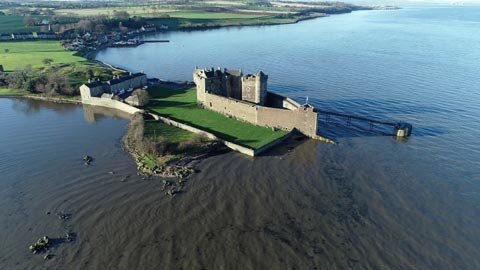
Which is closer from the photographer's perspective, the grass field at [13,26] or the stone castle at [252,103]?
the stone castle at [252,103]

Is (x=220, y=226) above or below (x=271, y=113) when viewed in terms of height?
below

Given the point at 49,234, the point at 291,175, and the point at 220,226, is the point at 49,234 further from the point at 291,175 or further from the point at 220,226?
the point at 291,175

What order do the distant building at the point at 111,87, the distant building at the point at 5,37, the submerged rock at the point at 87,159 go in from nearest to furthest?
the submerged rock at the point at 87,159 → the distant building at the point at 111,87 → the distant building at the point at 5,37

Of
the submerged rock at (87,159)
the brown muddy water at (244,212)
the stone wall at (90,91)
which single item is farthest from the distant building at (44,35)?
the submerged rock at (87,159)

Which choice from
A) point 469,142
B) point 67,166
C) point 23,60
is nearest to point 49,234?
point 67,166

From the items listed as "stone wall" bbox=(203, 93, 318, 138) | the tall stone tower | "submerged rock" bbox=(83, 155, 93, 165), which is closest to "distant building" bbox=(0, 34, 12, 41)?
"stone wall" bbox=(203, 93, 318, 138)

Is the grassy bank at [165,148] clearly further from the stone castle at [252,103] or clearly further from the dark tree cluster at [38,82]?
the dark tree cluster at [38,82]

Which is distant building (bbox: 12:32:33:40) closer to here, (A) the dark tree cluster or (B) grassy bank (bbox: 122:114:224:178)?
(A) the dark tree cluster
